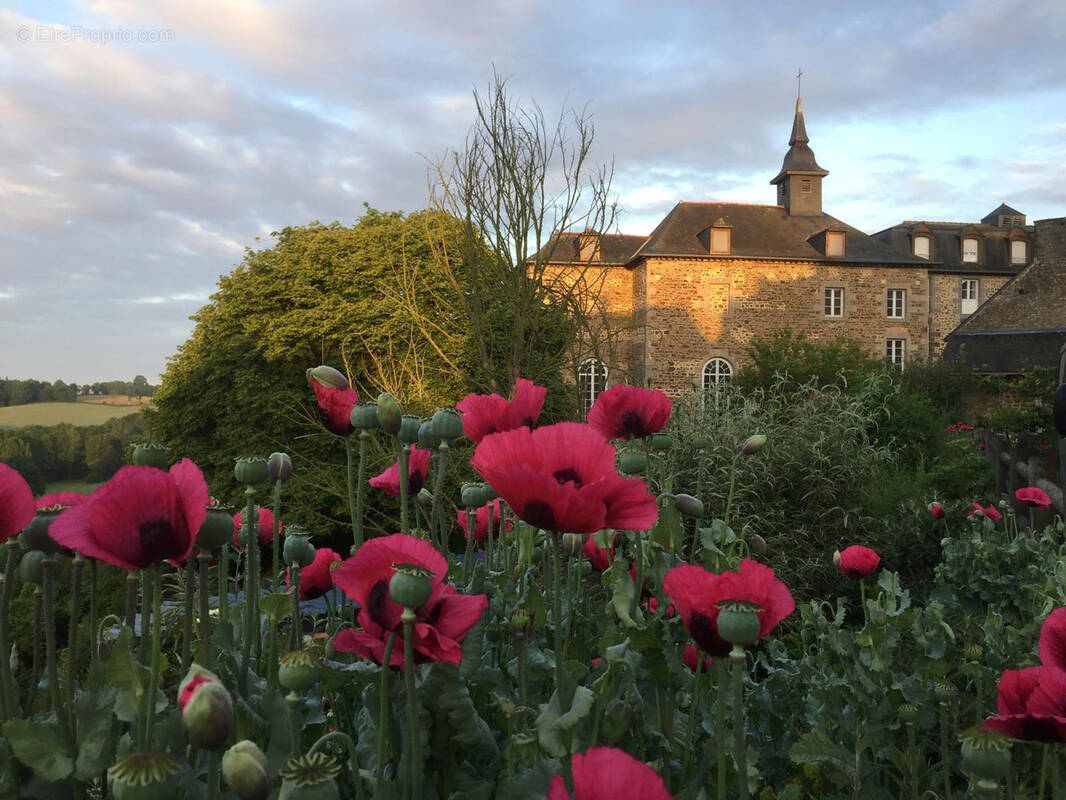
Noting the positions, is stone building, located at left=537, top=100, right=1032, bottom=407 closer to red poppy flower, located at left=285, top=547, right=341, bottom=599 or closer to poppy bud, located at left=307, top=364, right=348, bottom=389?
red poppy flower, located at left=285, top=547, right=341, bottom=599

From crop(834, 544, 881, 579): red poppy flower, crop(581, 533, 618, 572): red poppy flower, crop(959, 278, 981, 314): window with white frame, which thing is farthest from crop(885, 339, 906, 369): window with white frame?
crop(581, 533, 618, 572): red poppy flower

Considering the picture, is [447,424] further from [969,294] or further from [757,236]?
[969,294]

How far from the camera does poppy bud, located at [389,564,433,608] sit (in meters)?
0.72

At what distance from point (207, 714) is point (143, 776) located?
57 millimetres

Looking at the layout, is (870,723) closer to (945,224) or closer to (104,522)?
(104,522)

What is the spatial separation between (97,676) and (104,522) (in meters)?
0.31

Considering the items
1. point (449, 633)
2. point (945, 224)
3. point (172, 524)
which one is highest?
point (945, 224)

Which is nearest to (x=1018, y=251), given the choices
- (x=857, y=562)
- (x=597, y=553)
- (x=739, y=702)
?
(x=857, y=562)

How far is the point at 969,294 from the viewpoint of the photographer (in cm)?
2877

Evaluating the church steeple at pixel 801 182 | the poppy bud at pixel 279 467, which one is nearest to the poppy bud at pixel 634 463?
the poppy bud at pixel 279 467

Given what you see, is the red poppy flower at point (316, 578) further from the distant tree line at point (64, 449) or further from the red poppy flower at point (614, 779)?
the distant tree line at point (64, 449)

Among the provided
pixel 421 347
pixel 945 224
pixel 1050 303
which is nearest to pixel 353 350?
pixel 421 347

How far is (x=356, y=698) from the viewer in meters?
1.12

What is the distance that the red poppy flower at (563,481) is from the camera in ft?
2.79
